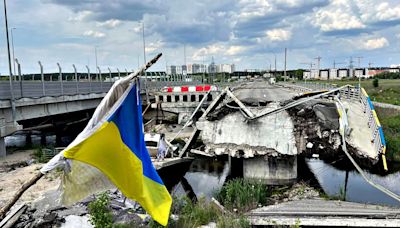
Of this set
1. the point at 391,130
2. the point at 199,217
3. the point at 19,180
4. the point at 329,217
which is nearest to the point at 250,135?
the point at 329,217

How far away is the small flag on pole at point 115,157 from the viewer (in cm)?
759

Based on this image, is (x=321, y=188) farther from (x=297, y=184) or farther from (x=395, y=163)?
(x=395, y=163)

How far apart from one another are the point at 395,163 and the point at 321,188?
770 centimetres

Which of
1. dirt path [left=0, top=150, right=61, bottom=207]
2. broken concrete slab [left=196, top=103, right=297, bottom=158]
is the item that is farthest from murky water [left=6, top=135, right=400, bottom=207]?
dirt path [left=0, top=150, right=61, bottom=207]

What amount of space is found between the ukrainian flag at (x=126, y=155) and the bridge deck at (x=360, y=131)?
15751mm

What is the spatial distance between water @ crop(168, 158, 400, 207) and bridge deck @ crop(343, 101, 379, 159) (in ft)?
6.43

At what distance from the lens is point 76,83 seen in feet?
113

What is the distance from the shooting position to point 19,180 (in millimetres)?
18250

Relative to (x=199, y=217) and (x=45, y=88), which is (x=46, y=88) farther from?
(x=199, y=217)

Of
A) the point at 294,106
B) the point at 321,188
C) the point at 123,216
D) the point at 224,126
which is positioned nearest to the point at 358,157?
the point at 321,188

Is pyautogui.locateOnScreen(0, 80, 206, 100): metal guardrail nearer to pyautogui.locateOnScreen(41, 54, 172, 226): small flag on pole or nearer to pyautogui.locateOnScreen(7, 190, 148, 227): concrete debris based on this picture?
pyautogui.locateOnScreen(7, 190, 148, 227): concrete debris

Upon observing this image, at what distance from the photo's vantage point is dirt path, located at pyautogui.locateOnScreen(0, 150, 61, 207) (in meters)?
15.3

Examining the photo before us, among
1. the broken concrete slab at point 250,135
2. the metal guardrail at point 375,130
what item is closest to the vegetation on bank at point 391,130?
the metal guardrail at point 375,130

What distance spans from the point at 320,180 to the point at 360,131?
12.8ft
